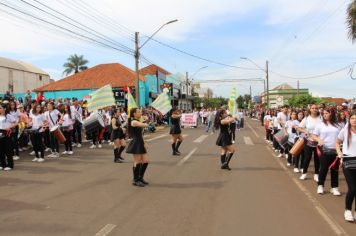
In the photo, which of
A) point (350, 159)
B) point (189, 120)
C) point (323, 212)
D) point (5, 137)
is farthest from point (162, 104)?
point (189, 120)

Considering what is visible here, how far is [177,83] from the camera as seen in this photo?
73.5m

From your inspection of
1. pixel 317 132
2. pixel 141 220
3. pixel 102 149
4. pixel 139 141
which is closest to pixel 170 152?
pixel 102 149

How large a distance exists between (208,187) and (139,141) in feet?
5.86

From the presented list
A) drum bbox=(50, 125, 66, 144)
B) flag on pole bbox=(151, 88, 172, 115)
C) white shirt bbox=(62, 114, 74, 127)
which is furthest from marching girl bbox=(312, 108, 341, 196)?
white shirt bbox=(62, 114, 74, 127)

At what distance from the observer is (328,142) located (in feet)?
26.1

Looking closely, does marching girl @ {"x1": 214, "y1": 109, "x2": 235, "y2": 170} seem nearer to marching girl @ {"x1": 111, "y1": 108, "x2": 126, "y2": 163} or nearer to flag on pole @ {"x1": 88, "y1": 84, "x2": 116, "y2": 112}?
marching girl @ {"x1": 111, "y1": 108, "x2": 126, "y2": 163}

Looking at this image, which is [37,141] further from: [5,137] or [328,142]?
[328,142]

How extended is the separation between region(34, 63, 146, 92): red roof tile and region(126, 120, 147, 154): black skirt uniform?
36.8m

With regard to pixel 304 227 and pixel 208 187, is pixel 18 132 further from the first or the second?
pixel 304 227

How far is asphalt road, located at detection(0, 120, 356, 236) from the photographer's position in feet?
19.7

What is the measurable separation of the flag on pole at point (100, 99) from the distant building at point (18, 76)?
155 ft

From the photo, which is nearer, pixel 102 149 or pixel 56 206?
pixel 56 206

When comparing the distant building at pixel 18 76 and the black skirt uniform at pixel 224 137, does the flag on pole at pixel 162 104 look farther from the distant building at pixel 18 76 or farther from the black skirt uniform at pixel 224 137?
the distant building at pixel 18 76

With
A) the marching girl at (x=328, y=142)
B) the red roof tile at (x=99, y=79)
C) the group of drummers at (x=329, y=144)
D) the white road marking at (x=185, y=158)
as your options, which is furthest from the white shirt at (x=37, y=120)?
the red roof tile at (x=99, y=79)
